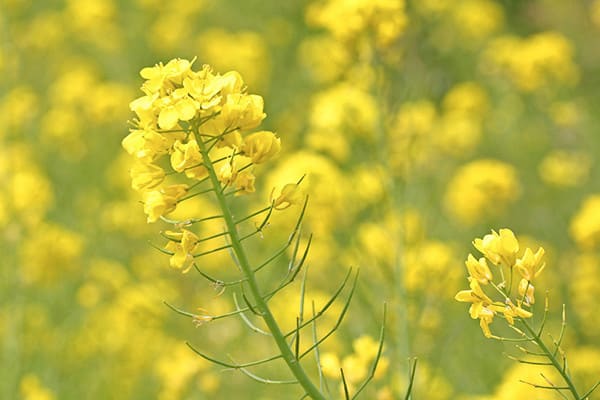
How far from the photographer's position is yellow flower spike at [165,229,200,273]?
161cm

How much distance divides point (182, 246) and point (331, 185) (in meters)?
2.23

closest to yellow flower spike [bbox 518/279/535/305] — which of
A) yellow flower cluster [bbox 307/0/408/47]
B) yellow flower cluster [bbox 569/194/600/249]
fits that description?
yellow flower cluster [bbox 307/0/408/47]

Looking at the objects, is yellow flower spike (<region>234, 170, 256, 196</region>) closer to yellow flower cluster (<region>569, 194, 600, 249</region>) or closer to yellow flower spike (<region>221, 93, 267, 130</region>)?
yellow flower spike (<region>221, 93, 267, 130</region>)

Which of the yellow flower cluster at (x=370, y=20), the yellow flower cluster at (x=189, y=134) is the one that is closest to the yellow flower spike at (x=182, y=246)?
the yellow flower cluster at (x=189, y=134)

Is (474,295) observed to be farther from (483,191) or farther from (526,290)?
(483,191)

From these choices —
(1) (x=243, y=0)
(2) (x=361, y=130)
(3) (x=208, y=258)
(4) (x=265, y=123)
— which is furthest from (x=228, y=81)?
(1) (x=243, y=0)

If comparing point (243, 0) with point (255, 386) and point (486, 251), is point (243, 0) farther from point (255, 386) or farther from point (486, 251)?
point (486, 251)

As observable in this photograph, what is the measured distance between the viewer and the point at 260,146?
5.37 ft

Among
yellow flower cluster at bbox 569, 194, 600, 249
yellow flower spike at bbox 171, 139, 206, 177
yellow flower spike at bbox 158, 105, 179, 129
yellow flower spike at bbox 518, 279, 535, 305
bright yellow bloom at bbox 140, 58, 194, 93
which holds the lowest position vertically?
yellow flower spike at bbox 518, 279, 535, 305

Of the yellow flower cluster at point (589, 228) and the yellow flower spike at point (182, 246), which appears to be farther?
the yellow flower cluster at point (589, 228)

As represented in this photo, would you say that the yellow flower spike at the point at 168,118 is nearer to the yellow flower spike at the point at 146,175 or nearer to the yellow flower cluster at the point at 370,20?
the yellow flower spike at the point at 146,175

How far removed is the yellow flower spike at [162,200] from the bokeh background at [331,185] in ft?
2.11

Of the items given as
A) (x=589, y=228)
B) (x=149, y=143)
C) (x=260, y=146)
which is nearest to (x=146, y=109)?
(x=149, y=143)

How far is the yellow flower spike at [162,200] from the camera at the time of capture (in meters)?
1.64
